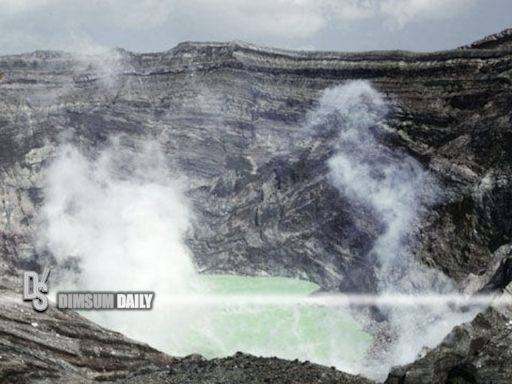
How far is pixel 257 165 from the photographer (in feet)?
153

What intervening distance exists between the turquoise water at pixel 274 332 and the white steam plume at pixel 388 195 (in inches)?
83.5

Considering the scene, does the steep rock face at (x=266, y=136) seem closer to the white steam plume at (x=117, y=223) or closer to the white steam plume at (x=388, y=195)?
the white steam plume at (x=388, y=195)

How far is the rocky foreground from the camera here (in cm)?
2241

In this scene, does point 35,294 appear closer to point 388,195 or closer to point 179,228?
point 388,195

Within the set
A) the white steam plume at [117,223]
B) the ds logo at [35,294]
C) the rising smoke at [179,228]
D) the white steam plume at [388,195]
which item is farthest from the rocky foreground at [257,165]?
the white steam plume at [117,223]

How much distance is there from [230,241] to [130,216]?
6749 millimetres

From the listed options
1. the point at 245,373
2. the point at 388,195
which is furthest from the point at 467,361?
the point at 388,195

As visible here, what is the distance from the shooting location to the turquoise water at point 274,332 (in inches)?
1229

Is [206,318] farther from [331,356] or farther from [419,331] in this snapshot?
[419,331]

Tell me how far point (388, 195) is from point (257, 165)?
11.6 meters

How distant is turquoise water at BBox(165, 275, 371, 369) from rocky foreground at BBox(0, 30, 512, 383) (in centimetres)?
308

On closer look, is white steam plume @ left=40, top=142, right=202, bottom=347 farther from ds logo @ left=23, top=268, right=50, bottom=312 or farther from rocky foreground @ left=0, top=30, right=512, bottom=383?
ds logo @ left=23, top=268, right=50, bottom=312

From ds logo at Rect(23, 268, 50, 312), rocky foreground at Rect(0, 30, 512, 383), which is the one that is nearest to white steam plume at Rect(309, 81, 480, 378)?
rocky foreground at Rect(0, 30, 512, 383)

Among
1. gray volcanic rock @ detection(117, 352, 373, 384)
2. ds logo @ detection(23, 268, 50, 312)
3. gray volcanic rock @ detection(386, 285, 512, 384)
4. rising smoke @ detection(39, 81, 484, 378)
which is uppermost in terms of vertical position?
rising smoke @ detection(39, 81, 484, 378)
